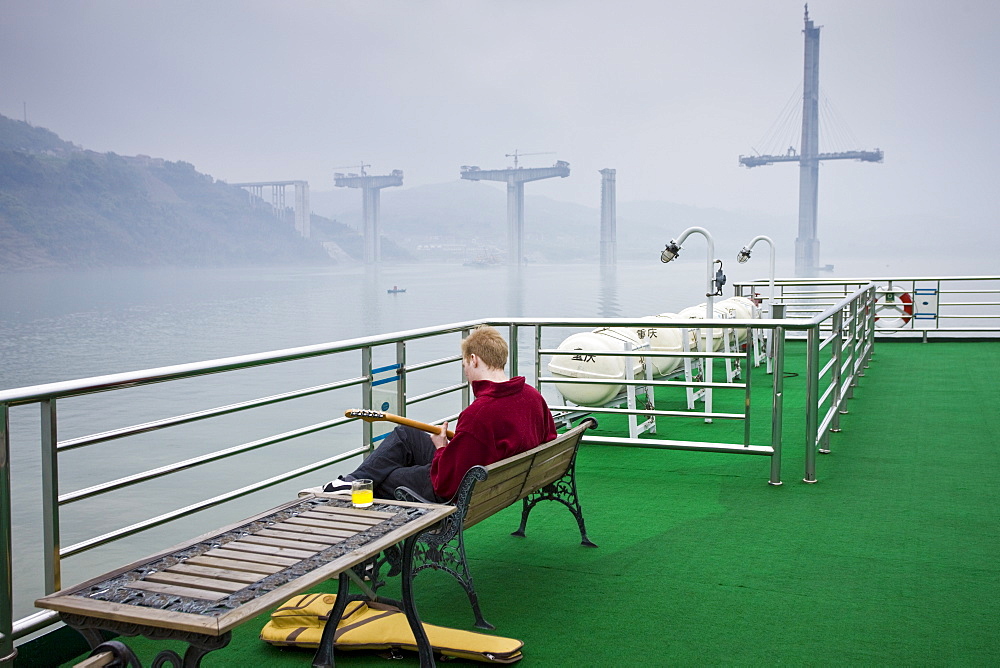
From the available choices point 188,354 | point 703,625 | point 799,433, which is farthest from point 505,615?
point 188,354

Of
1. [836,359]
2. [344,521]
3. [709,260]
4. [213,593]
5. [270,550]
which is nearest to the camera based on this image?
[213,593]

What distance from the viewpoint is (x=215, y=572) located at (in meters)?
2.48

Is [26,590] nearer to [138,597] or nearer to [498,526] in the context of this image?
[498,526]

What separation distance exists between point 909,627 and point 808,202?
3354 centimetres

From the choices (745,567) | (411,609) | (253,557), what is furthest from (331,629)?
(745,567)

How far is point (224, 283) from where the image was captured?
105m

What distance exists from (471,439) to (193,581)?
1459 millimetres

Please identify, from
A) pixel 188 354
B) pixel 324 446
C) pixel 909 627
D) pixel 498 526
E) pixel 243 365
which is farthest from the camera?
pixel 188 354

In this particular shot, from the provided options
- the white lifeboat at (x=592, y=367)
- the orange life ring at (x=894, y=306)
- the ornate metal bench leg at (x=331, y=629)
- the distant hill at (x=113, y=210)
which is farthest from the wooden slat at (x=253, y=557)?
the distant hill at (x=113, y=210)

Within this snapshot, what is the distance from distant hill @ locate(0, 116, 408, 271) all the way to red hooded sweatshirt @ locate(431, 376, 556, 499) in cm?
7490

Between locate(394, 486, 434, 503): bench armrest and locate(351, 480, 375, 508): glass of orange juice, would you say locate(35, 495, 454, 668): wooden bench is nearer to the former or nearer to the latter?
locate(351, 480, 375, 508): glass of orange juice

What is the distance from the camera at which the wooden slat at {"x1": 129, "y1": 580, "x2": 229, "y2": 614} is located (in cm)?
228

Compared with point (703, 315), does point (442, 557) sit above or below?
below

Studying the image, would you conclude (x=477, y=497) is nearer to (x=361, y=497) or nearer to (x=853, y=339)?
(x=361, y=497)
